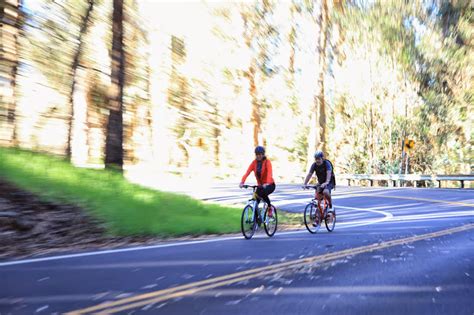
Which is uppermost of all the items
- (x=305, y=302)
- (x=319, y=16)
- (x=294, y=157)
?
(x=319, y=16)

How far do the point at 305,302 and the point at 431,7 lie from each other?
109 feet

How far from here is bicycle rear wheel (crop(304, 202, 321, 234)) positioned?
40.6 ft

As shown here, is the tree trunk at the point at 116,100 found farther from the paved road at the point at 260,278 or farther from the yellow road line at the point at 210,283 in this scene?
the yellow road line at the point at 210,283

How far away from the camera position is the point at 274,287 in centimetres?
601

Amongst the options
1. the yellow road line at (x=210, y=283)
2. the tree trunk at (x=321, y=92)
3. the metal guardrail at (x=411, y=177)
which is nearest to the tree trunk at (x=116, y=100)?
the yellow road line at (x=210, y=283)

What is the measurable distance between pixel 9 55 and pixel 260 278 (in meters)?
12.1

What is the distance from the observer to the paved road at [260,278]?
516 centimetres

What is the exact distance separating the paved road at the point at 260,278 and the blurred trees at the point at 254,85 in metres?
7.48

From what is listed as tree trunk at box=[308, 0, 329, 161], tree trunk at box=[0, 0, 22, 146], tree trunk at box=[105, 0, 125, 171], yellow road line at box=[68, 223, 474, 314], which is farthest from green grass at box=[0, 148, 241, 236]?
tree trunk at box=[308, 0, 329, 161]

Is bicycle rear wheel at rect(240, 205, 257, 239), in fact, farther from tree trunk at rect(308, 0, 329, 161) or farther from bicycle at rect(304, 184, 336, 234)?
tree trunk at rect(308, 0, 329, 161)

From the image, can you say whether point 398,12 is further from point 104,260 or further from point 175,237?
point 104,260

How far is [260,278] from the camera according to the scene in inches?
257

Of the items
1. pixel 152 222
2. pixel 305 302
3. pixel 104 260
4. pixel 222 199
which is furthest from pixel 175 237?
pixel 222 199

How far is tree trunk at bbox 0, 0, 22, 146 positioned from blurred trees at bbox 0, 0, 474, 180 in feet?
0.16
